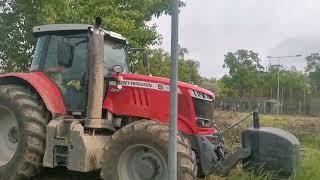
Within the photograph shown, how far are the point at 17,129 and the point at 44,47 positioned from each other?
4.72 feet

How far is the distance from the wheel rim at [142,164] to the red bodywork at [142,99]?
2.13 ft

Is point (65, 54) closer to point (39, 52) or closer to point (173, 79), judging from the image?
point (39, 52)

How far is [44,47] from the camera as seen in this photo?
27.7 ft

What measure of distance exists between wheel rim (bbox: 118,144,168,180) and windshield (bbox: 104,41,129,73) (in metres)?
1.58

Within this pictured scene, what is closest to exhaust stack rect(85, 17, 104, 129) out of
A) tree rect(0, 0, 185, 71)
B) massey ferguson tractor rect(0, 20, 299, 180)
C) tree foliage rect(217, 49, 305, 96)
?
massey ferguson tractor rect(0, 20, 299, 180)

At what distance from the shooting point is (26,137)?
7570mm

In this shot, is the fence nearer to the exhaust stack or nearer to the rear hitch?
the rear hitch

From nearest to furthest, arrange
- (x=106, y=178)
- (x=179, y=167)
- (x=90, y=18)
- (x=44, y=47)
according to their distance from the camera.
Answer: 1. (x=179, y=167)
2. (x=106, y=178)
3. (x=44, y=47)
4. (x=90, y=18)

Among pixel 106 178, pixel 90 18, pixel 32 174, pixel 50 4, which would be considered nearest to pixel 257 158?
pixel 106 178

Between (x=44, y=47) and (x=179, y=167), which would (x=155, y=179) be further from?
(x=44, y=47)

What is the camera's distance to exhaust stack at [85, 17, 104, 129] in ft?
24.9

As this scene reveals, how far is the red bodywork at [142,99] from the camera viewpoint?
7.39 metres

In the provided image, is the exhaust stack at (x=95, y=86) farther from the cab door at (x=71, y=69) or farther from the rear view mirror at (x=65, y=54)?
the rear view mirror at (x=65, y=54)

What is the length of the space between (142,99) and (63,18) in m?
5.91
